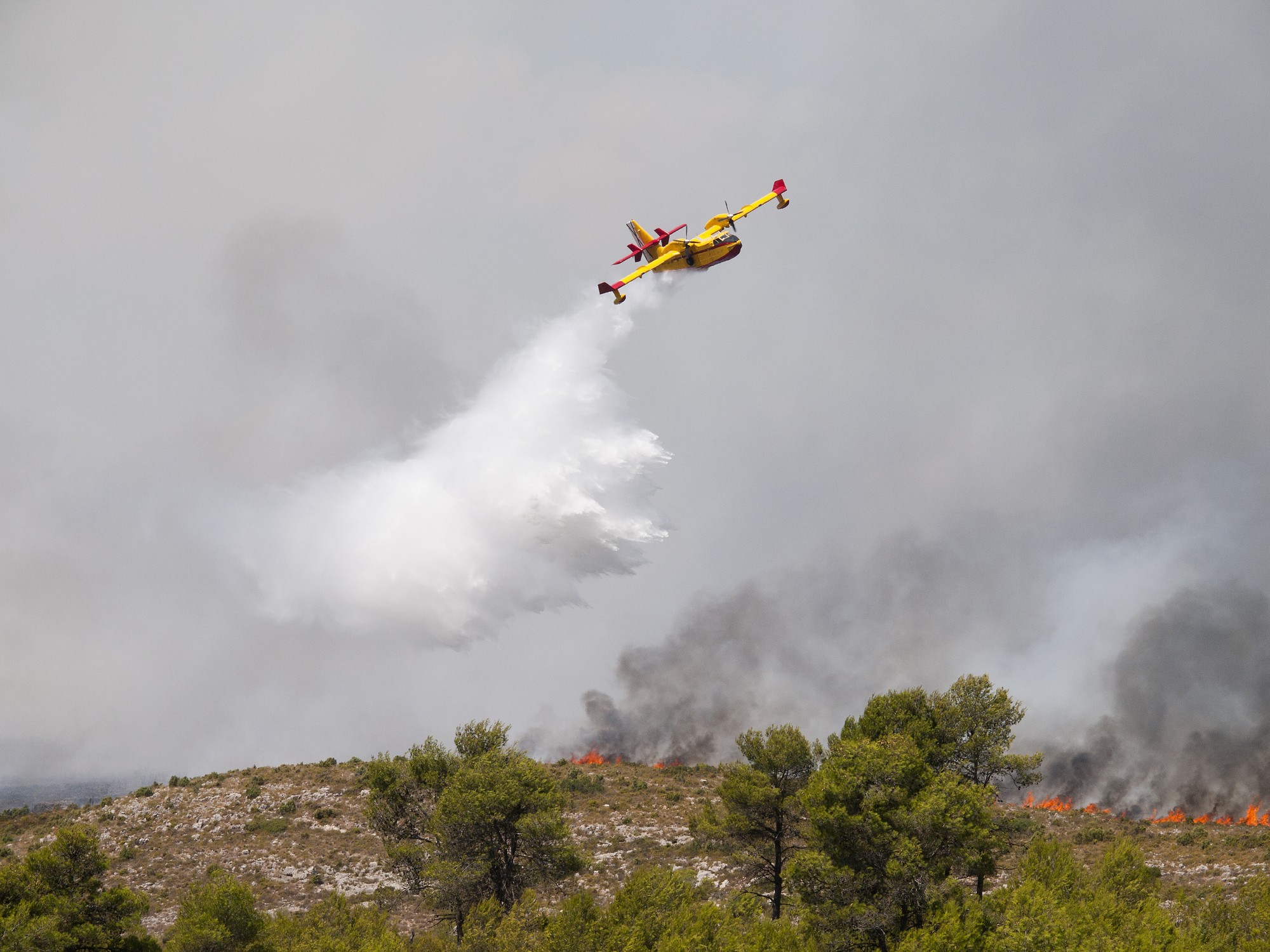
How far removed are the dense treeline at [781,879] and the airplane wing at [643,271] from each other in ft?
143

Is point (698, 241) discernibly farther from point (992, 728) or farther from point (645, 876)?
point (645, 876)

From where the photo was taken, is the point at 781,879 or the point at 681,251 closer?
the point at 781,879

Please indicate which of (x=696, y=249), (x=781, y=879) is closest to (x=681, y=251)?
Answer: (x=696, y=249)

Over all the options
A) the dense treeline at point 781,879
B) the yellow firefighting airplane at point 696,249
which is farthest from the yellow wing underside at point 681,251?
the dense treeline at point 781,879

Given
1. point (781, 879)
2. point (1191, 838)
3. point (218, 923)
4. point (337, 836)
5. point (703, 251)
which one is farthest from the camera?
point (703, 251)

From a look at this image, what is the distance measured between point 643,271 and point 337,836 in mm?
60488

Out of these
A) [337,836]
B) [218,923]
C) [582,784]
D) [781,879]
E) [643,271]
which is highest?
[643,271]

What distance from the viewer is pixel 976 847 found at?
34.7 m

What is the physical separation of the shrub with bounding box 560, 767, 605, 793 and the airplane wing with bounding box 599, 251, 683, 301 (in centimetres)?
4994

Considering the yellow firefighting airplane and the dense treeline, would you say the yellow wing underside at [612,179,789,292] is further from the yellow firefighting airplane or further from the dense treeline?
the dense treeline

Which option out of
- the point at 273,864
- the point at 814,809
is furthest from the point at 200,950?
the point at 814,809

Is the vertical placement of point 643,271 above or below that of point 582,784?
above

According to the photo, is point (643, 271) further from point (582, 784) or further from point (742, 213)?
point (582, 784)

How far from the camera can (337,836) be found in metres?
60.9
